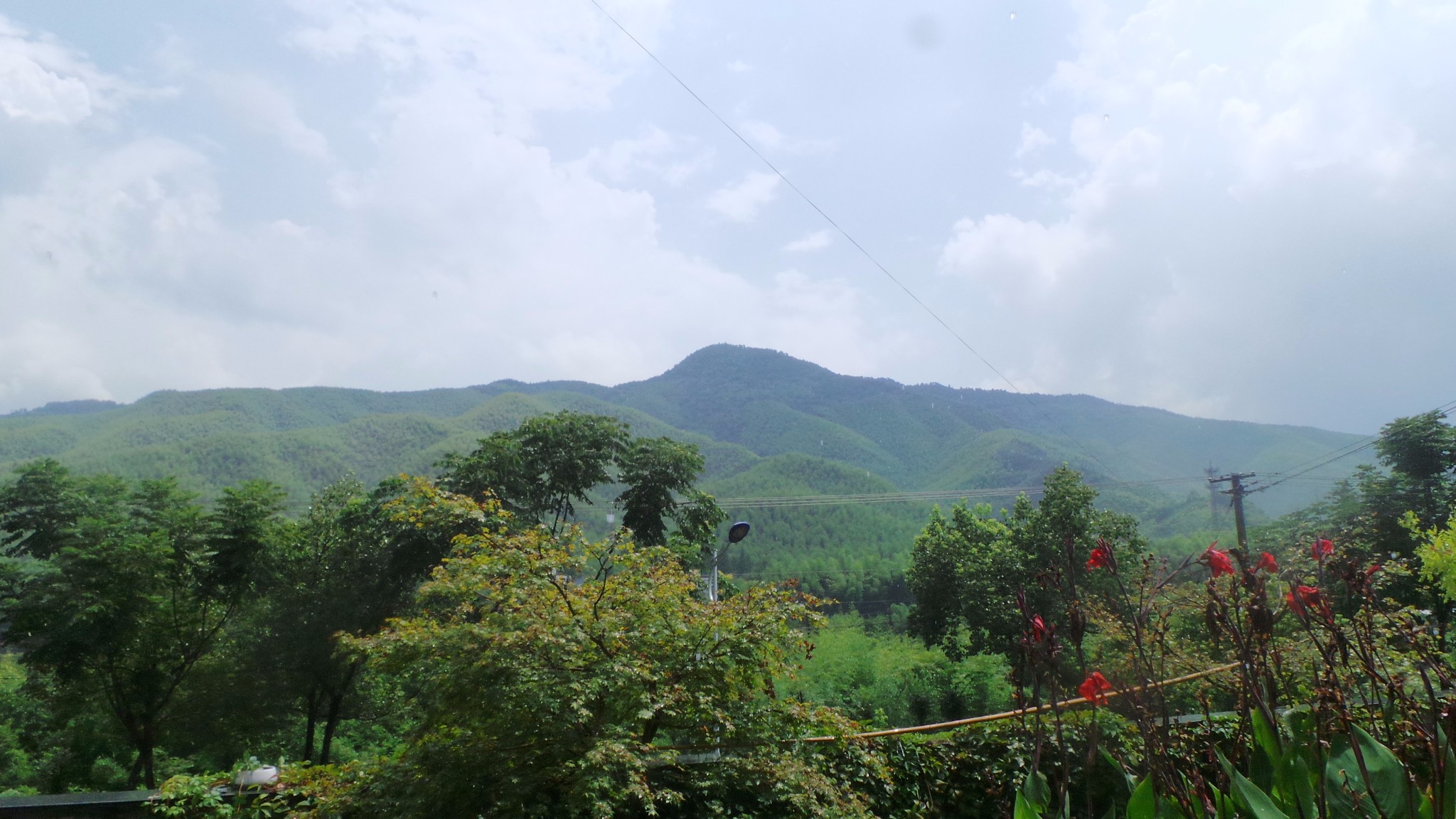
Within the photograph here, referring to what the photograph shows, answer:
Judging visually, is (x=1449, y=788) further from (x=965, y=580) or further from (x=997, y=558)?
(x=965, y=580)

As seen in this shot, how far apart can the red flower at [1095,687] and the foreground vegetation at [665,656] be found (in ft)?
0.06

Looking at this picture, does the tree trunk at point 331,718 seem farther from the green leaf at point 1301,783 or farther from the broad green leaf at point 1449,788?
the broad green leaf at point 1449,788

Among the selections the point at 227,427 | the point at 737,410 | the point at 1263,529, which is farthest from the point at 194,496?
the point at 737,410

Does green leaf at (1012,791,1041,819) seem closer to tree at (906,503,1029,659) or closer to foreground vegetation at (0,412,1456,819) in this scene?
foreground vegetation at (0,412,1456,819)

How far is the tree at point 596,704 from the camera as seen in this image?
12.8 ft

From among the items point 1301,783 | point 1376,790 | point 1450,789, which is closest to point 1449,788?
point 1450,789

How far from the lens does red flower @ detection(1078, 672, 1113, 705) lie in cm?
244

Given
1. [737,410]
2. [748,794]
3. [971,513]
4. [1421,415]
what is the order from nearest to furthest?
[748,794], [1421,415], [971,513], [737,410]

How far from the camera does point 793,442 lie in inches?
2781

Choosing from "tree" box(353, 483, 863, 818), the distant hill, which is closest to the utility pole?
the distant hill

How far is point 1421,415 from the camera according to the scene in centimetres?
1515

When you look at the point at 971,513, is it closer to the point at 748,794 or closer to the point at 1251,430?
the point at 748,794

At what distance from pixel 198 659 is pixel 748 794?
1386 cm

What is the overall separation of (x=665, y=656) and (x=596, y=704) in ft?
1.52
